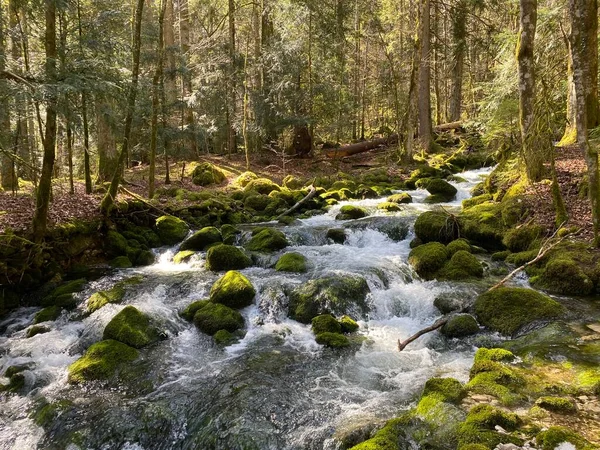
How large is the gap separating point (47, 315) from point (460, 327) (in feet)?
25.8

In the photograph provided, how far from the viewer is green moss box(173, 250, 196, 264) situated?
11.8 meters

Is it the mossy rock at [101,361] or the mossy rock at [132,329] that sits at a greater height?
the mossy rock at [132,329]

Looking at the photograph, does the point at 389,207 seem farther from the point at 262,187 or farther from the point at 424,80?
the point at 424,80

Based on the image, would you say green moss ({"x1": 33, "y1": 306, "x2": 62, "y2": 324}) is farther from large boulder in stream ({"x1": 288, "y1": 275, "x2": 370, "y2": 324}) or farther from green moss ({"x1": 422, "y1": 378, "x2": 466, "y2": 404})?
green moss ({"x1": 422, "y1": 378, "x2": 466, "y2": 404})

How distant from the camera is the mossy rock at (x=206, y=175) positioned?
18.7m

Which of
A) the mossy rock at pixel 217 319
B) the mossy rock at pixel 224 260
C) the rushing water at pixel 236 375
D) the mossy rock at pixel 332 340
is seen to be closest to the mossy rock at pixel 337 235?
the rushing water at pixel 236 375

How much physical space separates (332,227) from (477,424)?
9.18m

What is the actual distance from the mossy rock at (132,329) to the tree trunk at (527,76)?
9790 millimetres

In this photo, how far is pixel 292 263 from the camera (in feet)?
34.7

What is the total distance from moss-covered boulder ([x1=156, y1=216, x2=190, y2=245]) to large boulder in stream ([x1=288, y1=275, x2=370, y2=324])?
564 cm

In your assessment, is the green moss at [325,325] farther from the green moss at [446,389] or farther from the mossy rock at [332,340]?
the green moss at [446,389]

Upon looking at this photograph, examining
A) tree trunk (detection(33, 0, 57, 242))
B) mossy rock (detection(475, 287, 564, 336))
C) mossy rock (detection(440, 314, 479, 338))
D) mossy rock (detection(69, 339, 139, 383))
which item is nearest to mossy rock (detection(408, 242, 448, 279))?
mossy rock (detection(475, 287, 564, 336))

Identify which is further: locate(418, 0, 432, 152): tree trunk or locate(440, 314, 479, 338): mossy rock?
locate(418, 0, 432, 152): tree trunk

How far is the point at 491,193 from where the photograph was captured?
45.1ft
